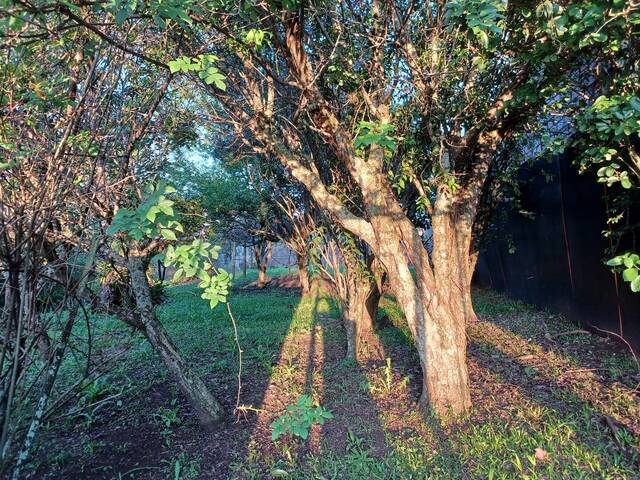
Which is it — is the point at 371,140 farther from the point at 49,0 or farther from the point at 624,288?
the point at 624,288

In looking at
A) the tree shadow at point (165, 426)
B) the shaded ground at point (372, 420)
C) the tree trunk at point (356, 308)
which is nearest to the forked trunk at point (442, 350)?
the shaded ground at point (372, 420)

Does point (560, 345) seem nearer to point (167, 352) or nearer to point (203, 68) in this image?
point (167, 352)

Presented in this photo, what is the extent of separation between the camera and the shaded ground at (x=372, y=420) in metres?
2.94

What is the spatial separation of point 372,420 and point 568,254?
4.36 metres

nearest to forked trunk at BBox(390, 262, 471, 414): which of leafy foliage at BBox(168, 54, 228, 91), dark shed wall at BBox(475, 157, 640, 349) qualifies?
leafy foliage at BBox(168, 54, 228, 91)

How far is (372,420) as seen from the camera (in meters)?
3.70

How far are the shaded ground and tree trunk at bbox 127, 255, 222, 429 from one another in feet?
0.66

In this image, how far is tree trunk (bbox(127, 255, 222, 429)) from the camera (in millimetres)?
3619

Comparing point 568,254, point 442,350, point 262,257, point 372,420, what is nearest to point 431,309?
point 442,350

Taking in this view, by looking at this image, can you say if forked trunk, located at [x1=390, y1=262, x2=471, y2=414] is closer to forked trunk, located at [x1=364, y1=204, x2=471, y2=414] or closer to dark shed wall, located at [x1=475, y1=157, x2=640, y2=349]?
forked trunk, located at [x1=364, y1=204, x2=471, y2=414]

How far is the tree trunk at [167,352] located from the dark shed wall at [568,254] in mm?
4749

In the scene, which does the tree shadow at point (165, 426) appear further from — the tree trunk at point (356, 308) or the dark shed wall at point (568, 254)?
the dark shed wall at point (568, 254)

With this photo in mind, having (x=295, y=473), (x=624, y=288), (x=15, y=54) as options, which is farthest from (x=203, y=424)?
(x=624, y=288)

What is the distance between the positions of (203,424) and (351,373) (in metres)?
1.88
